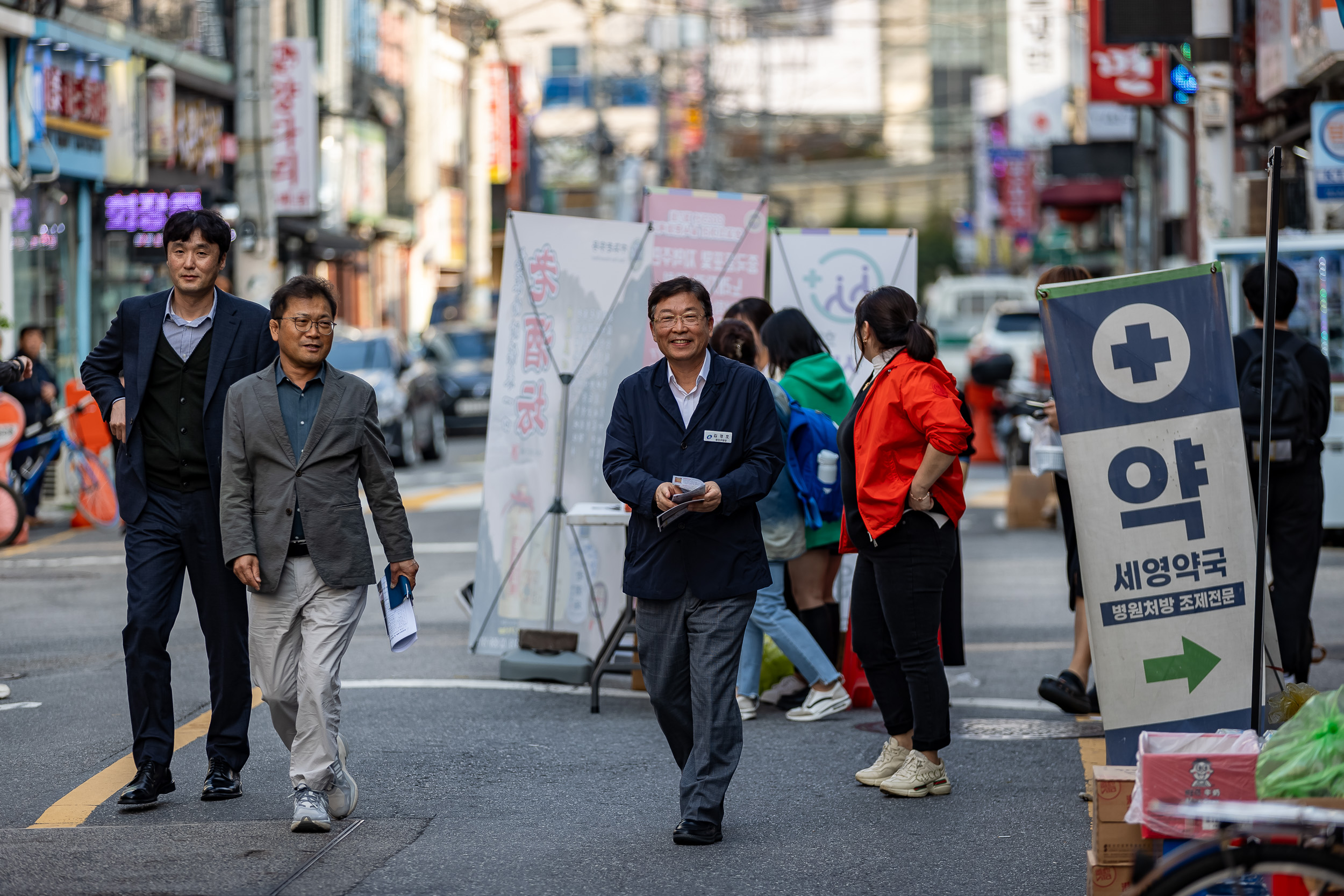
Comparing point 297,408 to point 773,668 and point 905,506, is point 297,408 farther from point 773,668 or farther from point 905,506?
point 773,668

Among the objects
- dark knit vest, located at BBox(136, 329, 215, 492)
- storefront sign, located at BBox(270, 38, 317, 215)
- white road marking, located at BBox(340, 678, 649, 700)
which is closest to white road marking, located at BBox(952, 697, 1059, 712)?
white road marking, located at BBox(340, 678, 649, 700)

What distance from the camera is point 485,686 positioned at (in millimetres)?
8445

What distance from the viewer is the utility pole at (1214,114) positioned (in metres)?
15.5

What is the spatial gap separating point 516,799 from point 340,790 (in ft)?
2.42

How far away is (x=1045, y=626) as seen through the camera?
10305mm

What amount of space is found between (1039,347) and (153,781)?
18063 mm

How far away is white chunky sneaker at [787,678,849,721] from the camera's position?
25.1 ft

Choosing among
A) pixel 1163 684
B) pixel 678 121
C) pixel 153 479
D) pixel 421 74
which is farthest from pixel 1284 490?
pixel 678 121

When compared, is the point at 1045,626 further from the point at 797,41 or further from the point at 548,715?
the point at 797,41

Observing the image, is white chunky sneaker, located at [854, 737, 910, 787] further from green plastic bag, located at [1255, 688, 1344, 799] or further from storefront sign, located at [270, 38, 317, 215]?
storefront sign, located at [270, 38, 317, 215]

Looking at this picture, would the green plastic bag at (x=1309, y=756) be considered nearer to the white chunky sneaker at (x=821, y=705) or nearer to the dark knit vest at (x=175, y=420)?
the white chunky sneaker at (x=821, y=705)

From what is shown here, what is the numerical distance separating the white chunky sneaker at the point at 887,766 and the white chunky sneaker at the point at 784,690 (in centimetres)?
155

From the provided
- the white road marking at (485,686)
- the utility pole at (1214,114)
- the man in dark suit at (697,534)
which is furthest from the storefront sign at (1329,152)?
the man in dark suit at (697,534)

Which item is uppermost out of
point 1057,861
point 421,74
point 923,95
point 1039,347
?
point 923,95
